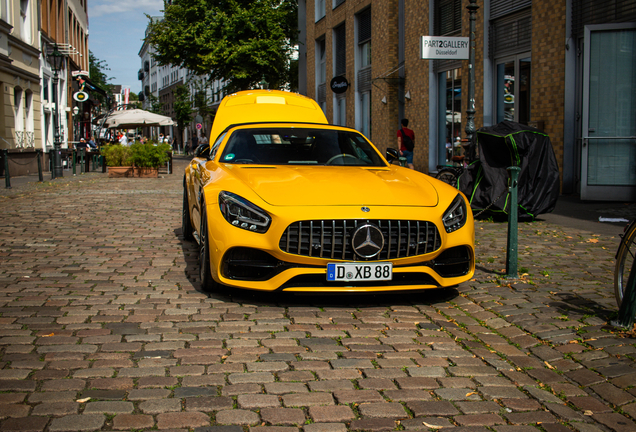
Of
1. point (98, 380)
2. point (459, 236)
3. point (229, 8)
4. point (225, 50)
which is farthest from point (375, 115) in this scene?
point (98, 380)

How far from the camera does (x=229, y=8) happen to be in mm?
36281

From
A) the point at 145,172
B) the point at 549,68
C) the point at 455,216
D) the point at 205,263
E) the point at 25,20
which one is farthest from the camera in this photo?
the point at 25,20

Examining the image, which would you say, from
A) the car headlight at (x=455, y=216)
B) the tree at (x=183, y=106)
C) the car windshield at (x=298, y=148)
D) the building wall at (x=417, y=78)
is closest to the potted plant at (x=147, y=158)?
the building wall at (x=417, y=78)

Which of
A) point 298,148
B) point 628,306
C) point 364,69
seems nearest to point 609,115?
point 298,148

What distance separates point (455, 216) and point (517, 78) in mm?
11240

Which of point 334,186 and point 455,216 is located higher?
point 334,186

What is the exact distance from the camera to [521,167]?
30.8 ft

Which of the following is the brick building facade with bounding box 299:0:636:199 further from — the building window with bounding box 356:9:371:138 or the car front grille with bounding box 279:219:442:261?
the car front grille with bounding box 279:219:442:261

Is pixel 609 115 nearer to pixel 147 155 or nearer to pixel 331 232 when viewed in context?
pixel 331 232

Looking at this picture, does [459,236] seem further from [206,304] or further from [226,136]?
[226,136]

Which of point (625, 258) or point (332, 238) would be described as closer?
point (625, 258)

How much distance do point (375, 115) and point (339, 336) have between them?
21387 mm

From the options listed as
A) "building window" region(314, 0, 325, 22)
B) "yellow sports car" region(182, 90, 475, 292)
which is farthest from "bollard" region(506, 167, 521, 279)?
"building window" region(314, 0, 325, 22)

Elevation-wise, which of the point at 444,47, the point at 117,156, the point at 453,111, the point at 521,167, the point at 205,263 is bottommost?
the point at 205,263
